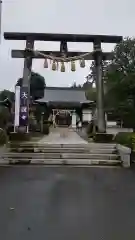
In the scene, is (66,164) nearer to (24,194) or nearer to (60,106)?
(24,194)

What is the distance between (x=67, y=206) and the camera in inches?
250

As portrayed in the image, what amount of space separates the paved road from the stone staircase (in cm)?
253

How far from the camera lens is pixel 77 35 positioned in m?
20.6

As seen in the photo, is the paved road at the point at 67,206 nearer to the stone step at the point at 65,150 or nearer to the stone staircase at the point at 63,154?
the stone staircase at the point at 63,154

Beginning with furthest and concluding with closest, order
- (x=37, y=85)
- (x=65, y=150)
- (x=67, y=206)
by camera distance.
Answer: (x=37, y=85) < (x=65, y=150) < (x=67, y=206)

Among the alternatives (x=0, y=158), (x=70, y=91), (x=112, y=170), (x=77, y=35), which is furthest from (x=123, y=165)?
(x=70, y=91)

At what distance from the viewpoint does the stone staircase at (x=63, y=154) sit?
1313 centimetres

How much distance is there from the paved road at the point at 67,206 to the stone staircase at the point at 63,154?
2528 millimetres

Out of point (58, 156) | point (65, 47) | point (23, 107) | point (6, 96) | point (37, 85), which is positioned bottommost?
point (58, 156)

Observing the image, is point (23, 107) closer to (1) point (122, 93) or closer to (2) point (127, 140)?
(2) point (127, 140)

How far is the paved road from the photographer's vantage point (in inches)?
189

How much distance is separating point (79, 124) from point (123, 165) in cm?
2661

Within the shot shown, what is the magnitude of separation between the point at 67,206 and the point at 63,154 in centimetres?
749

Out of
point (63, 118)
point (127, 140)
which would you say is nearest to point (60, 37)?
point (127, 140)
